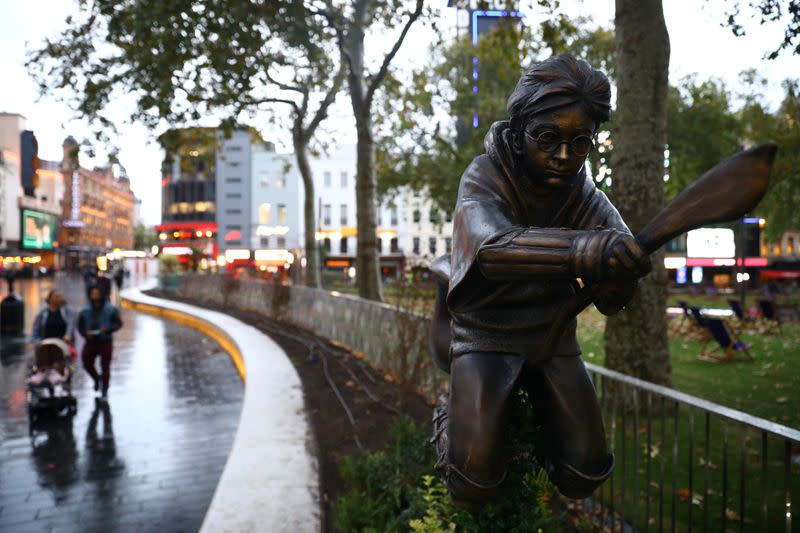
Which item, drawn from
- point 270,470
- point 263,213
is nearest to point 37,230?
point 263,213

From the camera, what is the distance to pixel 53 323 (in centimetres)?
852

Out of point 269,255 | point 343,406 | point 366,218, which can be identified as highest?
point 366,218

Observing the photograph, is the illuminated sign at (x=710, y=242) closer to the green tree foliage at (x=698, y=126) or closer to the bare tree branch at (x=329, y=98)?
the green tree foliage at (x=698, y=126)

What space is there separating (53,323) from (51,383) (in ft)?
3.55

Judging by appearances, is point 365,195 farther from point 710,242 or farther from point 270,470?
point 710,242

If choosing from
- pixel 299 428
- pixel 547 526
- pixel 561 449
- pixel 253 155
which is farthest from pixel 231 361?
pixel 253 155

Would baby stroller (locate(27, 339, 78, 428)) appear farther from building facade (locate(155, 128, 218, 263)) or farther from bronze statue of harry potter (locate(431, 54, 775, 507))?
building facade (locate(155, 128, 218, 263))

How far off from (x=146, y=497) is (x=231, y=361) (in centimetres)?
724

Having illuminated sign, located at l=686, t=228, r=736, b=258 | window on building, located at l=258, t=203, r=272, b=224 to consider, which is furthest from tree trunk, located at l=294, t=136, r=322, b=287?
window on building, located at l=258, t=203, r=272, b=224

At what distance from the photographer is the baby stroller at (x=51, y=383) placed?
7.73 m

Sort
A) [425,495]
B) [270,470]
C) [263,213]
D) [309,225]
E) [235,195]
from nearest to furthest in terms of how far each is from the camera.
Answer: [425,495] < [270,470] < [309,225] < [263,213] < [235,195]

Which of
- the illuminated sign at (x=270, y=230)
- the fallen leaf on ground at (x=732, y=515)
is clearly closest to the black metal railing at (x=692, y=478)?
the fallen leaf on ground at (x=732, y=515)

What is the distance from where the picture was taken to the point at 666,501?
14.5ft

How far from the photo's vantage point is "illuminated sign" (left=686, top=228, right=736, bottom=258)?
88.7 feet
